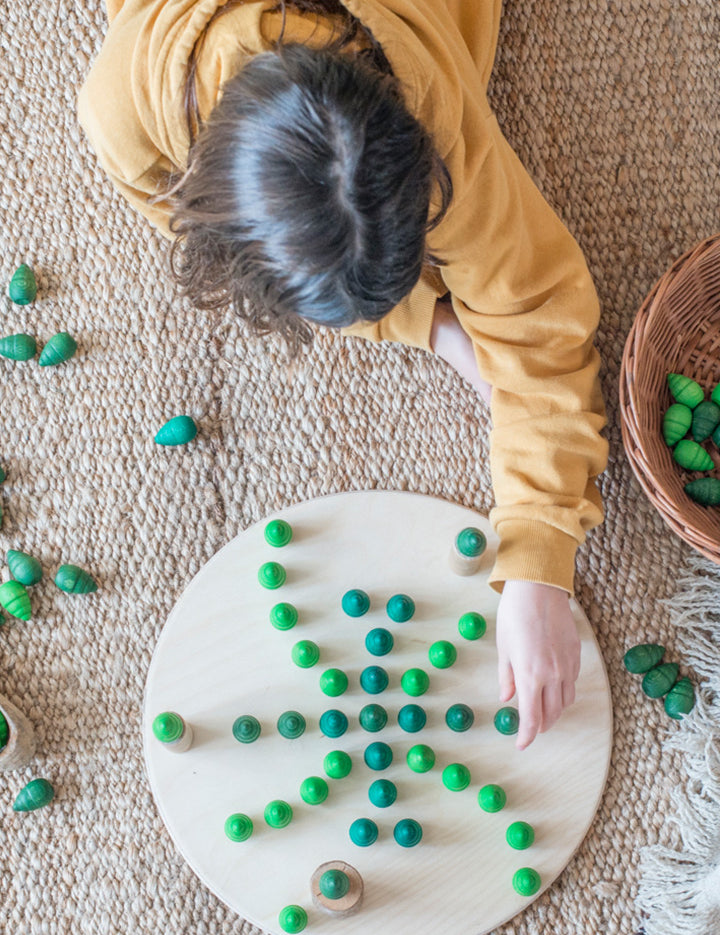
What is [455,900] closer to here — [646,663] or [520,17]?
[646,663]

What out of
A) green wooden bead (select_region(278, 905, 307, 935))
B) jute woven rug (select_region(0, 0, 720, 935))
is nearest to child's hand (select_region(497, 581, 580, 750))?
jute woven rug (select_region(0, 0, 720, 935))

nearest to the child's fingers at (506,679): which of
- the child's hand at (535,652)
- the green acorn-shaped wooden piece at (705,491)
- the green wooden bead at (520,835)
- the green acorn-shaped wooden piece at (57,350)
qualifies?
the child's hand at (535,652)

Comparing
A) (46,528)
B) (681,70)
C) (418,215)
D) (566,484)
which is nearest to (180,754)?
(46,528)

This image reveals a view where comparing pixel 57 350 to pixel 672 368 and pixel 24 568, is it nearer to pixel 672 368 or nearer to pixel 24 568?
pixel 24 568

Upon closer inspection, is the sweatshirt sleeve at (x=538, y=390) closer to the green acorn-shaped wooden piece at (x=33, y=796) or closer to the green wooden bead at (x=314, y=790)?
the green wooden bead at (x=314, y=790)

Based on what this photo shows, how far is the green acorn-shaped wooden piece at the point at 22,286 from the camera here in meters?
0.83

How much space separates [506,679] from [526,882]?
0.17m

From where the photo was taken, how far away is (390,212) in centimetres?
45

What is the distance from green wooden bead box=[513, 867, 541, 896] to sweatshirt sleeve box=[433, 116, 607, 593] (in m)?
0.23

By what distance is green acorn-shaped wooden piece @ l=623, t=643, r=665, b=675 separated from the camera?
76 cm

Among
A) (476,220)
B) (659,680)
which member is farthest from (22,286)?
(659,680)

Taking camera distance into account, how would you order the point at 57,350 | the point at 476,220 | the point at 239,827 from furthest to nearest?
1. the point at 57,350
2. the point at 239,827
3. the point at 476,220

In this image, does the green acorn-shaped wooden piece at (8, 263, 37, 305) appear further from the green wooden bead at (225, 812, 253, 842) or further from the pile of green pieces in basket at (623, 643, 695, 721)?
the pile of green pieces in basket at (623, 643, 695, 721)

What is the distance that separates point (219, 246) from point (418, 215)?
116mm
